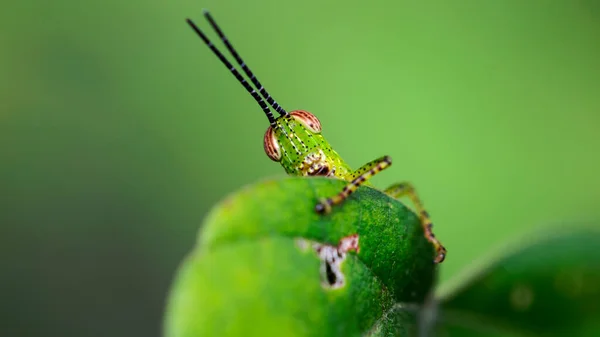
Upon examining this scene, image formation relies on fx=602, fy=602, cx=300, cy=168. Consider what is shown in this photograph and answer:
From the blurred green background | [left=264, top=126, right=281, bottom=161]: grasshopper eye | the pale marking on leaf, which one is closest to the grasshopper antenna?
[left=264, top=126, right=281, bottom=161]: grasshopper eye

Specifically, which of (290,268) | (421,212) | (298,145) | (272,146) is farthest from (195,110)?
(290,268)

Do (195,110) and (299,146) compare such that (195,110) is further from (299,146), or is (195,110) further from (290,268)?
(290,268)

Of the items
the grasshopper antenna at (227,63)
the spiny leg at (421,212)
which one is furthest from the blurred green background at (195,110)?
the grasshopper antenna at (227,63)

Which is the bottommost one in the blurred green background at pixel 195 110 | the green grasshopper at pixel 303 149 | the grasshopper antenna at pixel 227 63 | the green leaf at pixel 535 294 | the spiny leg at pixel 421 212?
the green leaf at pixel 535 294

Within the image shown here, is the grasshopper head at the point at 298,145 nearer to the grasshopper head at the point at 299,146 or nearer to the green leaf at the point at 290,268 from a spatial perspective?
the grasshopper head at the point at 299,146

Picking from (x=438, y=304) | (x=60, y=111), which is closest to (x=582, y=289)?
(x=438, y=304)

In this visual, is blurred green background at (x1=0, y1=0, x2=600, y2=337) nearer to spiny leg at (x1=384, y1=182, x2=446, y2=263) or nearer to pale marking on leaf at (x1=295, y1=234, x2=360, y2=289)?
spiny leg at (x1=384, y1=182, x2=446, y2=263)

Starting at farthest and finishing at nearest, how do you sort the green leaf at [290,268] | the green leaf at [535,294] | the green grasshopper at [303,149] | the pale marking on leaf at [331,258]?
the green grasshopper at [303,149] < the green leaf at [535,294] < the pale marking on leaf at [331,258] < the green leaf at [290,268]

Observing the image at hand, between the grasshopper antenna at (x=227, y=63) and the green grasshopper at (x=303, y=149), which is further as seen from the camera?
the green grasshopper at (x=303, y=149)
